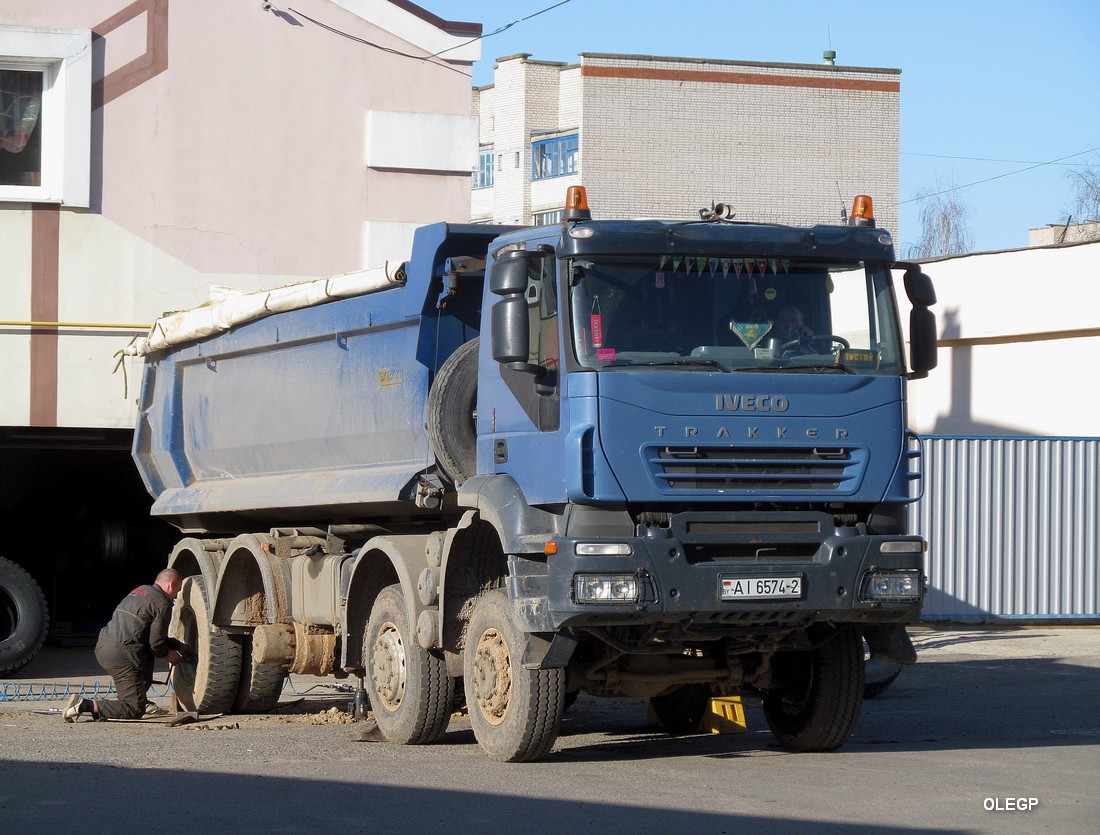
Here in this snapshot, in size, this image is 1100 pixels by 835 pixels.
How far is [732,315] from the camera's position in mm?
7992

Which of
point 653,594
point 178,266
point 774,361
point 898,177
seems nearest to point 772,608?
point 653,594

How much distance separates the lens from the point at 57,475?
18.9 meters

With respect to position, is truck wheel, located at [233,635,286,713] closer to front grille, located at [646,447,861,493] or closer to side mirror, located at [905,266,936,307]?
front grille, located at [646,447,861,493]

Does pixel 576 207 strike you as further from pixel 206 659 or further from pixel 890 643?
pixel 206 659

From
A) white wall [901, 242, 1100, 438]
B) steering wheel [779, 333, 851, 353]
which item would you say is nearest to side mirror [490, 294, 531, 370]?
steering wheel [779, 333, 851, 353]

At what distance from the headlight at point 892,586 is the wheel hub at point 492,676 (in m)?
1.96

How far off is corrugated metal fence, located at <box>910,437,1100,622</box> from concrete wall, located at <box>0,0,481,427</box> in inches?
297

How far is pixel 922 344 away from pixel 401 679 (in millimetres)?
3753

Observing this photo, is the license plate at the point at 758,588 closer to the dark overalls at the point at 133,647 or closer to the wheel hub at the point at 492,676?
the wheel hub at the point at 492,676

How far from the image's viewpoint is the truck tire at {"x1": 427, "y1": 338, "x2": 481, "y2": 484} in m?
9.03

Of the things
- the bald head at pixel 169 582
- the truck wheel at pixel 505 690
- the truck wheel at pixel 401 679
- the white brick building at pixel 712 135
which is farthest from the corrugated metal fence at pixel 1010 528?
the white brick building at pixel 712 135

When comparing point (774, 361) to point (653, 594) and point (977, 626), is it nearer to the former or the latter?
point (653, 594)

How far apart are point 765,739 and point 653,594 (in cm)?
284

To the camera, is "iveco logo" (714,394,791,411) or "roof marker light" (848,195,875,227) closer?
"iveco logo" (714,394,791,411)
